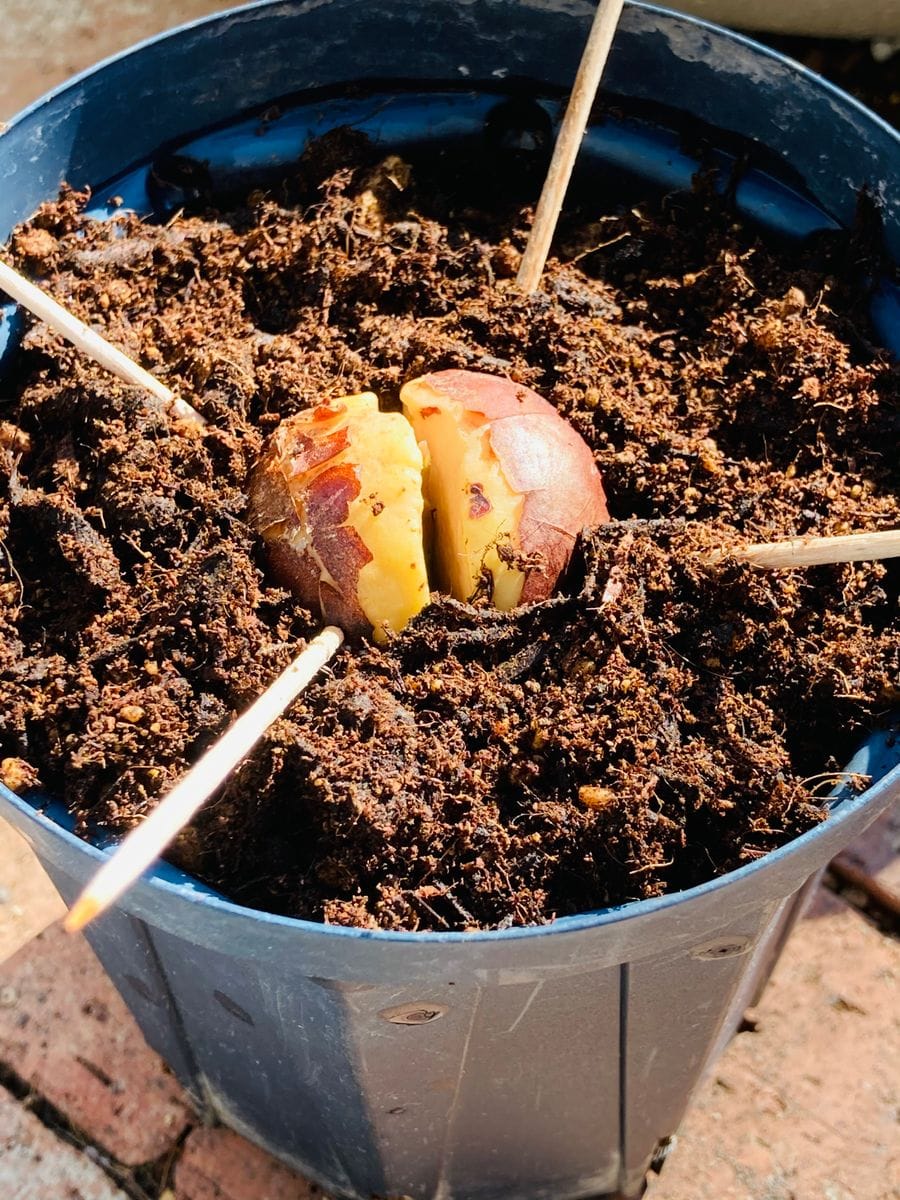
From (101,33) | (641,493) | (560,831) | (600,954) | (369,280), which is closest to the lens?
(600,954)

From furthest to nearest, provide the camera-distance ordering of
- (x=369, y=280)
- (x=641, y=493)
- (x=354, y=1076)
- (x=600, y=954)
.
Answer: (x=369, y=280) < (x=641, y=493) < (x=354, y=1076) < (x=600, y=954)

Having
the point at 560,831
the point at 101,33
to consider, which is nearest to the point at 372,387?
the point at 560,831

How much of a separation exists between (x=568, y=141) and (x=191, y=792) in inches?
34.4

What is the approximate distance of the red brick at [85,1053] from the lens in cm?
155

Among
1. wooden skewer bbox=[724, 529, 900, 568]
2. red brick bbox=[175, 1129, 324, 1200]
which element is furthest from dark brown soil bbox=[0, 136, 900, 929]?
red brick bbox=[175, 1129, 324, 1200]

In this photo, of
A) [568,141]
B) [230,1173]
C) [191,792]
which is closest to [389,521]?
[191,792]

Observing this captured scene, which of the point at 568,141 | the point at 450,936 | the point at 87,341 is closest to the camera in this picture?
the point at 450,936

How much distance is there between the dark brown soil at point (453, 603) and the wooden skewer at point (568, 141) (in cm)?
4

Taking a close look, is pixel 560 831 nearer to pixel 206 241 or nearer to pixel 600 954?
pixel 600 954

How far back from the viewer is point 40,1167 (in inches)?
59.3

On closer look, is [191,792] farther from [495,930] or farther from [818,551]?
[818,551]

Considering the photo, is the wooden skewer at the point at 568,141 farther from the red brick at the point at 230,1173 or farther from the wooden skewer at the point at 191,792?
the red brick at the point at 230,1173

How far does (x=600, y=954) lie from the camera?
0.90 m

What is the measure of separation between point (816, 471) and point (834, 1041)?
86cm
